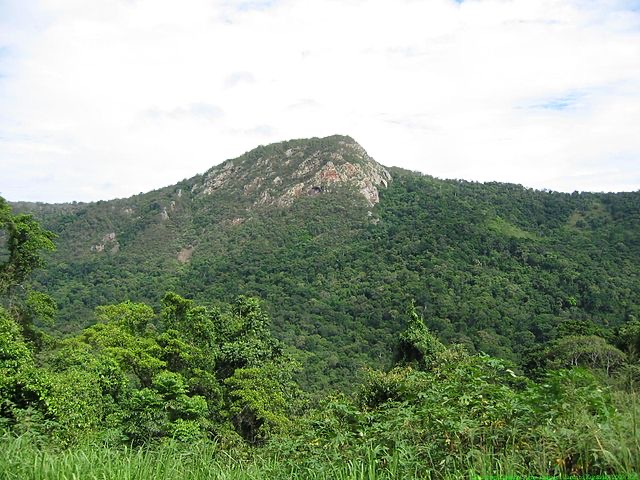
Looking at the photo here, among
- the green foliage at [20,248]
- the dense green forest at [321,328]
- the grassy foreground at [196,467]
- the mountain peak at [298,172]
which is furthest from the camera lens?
the mountain peak at [298,172]

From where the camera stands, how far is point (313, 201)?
8644 cm

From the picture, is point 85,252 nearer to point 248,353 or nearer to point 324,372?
point 324,372

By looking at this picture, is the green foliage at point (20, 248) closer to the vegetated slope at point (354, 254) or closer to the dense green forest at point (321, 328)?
the dense green forest at point (321, 328)

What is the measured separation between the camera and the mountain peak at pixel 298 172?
89438 millimetres

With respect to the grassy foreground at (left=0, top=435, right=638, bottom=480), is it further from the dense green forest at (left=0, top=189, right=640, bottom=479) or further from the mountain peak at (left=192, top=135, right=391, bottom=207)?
the mountain peak at (left=192, top=135, right=391, bottom=207)

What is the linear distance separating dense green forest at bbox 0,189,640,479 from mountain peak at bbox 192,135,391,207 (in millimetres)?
70576

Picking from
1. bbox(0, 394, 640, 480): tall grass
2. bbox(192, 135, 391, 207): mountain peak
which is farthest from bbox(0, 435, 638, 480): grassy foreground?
bbox(192, 135, 391, 207): mountain peak

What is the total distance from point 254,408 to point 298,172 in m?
83.5

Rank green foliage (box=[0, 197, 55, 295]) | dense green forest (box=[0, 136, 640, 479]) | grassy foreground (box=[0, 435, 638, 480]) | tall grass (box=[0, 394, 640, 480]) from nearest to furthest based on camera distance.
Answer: tall grass (box=[0, 394, 640, 480])
grassy foreground (box=[0, 435, 638, 480])
dense green forest (box=[0, 136, 640, 479])
green foliage (box=[0, 197, 55, 295])

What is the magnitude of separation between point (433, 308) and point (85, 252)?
191 ft

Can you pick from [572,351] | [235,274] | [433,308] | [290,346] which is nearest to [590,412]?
[572,351]

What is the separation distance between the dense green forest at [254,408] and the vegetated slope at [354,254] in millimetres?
15783

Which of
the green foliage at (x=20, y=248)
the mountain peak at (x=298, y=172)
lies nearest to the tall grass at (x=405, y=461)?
the green foliage at (x=20, y=248)

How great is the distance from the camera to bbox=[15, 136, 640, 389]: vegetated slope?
42344 mm
